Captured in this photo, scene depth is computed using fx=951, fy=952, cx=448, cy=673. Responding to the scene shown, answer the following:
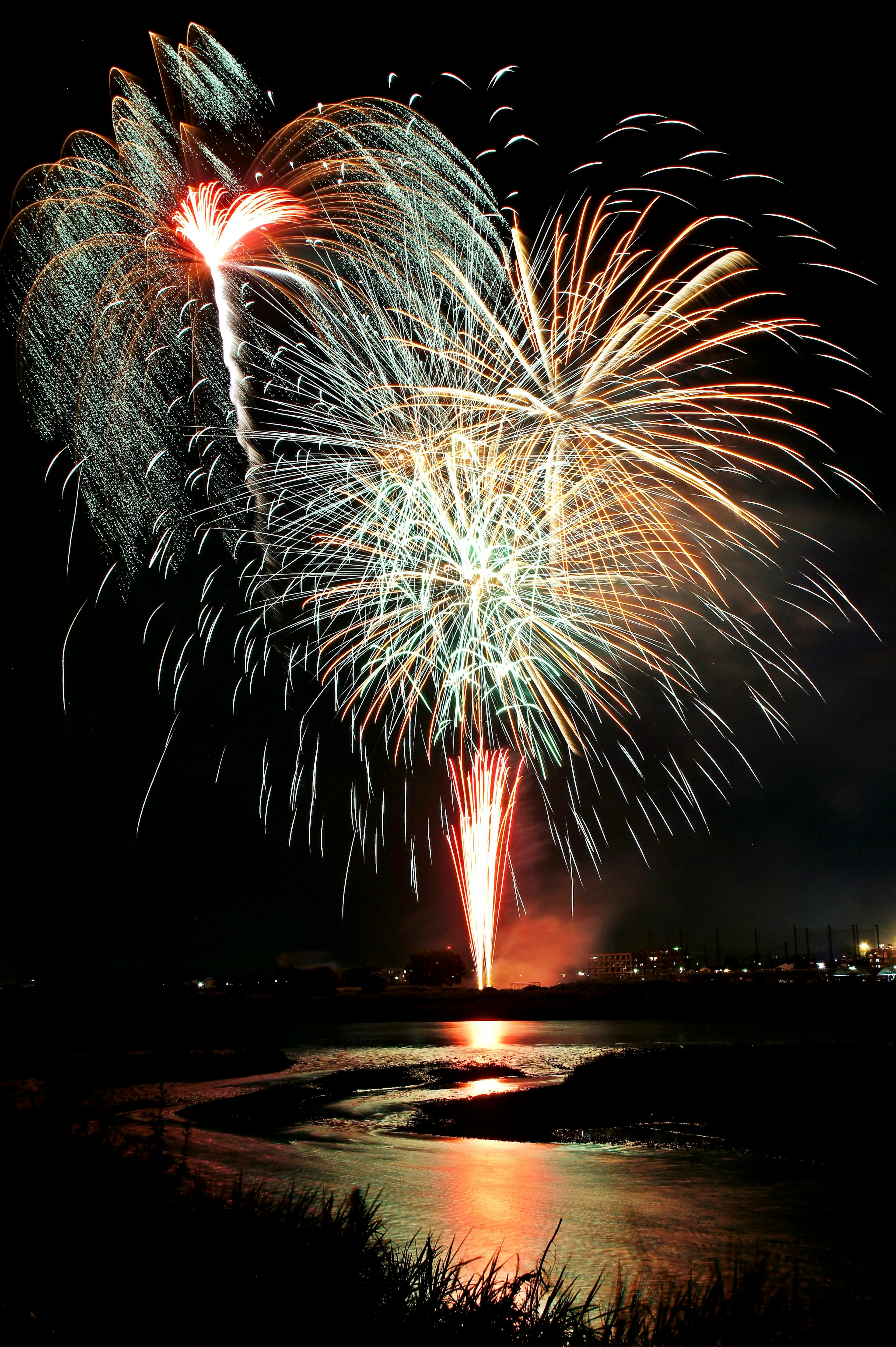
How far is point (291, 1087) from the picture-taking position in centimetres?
2609

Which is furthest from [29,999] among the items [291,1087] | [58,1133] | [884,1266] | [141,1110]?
[884,1266]

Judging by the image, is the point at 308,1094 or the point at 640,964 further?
the point at 640,964

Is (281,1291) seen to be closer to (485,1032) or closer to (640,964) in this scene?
(485,1032)

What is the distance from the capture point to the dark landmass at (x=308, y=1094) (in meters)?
19.4

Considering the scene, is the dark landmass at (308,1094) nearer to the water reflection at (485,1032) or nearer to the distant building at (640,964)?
the water reflection at (485,1032)

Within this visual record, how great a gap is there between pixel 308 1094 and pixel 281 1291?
68.7 feet

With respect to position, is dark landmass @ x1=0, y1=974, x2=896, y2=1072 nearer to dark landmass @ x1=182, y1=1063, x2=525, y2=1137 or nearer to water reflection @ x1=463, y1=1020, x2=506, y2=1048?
water reflection @ x1=463, y1=1020, x2=506, y2=1048

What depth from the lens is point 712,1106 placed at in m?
21.0

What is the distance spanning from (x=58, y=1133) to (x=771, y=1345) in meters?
7.32

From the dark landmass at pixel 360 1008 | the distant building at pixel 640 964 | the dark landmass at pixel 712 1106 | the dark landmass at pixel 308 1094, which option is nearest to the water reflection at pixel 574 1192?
the dark landmass at pixel 308 1094

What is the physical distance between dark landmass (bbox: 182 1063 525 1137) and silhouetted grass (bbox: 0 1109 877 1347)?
38.6ft

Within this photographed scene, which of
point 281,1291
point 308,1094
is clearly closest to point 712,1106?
point 308,1094

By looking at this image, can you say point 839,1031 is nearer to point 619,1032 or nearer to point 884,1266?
→ point 619,1032

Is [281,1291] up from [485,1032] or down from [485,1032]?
up
